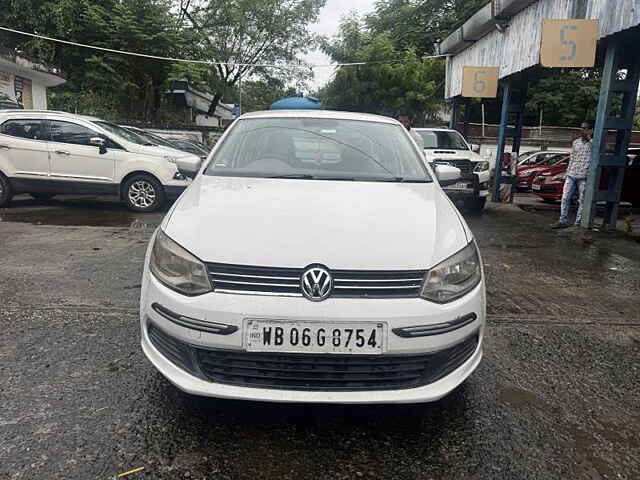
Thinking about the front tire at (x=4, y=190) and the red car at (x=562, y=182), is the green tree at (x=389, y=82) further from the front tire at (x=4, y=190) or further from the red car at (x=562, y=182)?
the front tire at (x=4, y=190)

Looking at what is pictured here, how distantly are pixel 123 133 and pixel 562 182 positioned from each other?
1070 centimetres

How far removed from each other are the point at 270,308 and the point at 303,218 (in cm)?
53

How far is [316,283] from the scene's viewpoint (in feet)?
7.18

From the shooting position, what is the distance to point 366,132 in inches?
152

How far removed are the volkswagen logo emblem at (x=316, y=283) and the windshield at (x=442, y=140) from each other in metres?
9.14

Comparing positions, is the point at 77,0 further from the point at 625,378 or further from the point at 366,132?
the point at 625,378

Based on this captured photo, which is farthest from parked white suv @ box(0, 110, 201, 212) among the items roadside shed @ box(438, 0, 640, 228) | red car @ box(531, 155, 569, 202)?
red car @ box(531, 155, 569, 202)

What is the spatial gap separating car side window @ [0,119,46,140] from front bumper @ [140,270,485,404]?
25.9ft

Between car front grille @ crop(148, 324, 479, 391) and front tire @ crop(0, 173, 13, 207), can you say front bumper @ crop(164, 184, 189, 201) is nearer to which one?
front tire @ crop(0, 173, 13, 207)

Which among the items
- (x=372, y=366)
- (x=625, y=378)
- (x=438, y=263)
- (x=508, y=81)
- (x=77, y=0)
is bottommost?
(x=625, y=378)

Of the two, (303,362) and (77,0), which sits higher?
(77,0)

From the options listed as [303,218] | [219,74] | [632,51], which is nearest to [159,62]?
[219,74]

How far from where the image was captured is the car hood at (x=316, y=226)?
226 centimetres

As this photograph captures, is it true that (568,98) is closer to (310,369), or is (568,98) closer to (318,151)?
(318,151)
